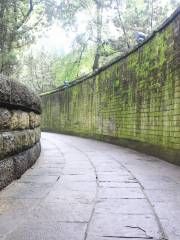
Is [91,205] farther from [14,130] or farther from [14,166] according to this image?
[14,130]

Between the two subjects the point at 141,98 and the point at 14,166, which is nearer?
the point at 14,166

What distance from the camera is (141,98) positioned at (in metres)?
9.74

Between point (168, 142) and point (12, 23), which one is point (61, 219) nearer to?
point (168, 142)

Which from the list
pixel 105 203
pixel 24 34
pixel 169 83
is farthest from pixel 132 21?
pixel 105 203

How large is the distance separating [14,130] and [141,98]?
5260mm

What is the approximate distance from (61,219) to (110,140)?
10.0m

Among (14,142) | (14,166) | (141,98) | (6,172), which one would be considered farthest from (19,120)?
(141,98)

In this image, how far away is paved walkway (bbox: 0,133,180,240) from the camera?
9.19 feet

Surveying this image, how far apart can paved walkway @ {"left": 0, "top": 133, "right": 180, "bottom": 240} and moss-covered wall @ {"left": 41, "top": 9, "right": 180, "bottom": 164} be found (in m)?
1.96

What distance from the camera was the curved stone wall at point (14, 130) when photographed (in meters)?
4.41

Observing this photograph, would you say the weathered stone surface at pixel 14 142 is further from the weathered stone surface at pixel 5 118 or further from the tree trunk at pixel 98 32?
the tree trunk at pixel 98 32

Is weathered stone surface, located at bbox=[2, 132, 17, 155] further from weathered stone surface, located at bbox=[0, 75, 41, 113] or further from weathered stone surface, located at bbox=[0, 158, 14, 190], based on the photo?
weathered stone surface, located at bbox=[0, 75, 41, 113]

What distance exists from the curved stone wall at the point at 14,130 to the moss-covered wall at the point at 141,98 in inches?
110

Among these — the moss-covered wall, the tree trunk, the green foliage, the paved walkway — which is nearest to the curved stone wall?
the paved walkway
